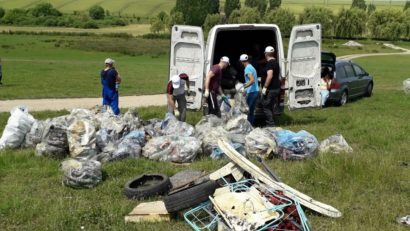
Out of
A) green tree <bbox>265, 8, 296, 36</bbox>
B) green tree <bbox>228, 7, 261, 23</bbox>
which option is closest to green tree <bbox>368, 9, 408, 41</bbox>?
green tree <bbox>265, 8, 296, 36</bbox>

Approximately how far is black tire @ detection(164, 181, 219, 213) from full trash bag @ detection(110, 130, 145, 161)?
2933 mm

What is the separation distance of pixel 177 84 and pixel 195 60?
32.8 inches

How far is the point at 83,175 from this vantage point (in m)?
6.91

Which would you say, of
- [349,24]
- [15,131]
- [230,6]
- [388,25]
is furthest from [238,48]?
[230,6]

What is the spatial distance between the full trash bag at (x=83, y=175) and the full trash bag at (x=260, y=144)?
2493mm

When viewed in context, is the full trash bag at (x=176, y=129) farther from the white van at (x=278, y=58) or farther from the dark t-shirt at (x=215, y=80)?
the white van at (x=278, y=58)

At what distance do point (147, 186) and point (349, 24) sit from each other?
10855 centimetres

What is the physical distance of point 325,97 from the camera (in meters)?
16.3

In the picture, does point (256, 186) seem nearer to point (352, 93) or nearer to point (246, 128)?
point (246, 128)

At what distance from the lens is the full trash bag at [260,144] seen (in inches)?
328

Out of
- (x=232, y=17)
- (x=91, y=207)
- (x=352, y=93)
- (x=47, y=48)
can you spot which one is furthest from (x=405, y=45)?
(x=91, y=207)

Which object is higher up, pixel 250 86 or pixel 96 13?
pixel 250 86

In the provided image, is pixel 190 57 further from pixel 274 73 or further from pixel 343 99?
pixel 343 99

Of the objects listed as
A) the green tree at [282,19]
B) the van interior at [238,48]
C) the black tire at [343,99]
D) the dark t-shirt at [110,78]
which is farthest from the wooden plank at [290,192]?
the green tree at [282,19]
